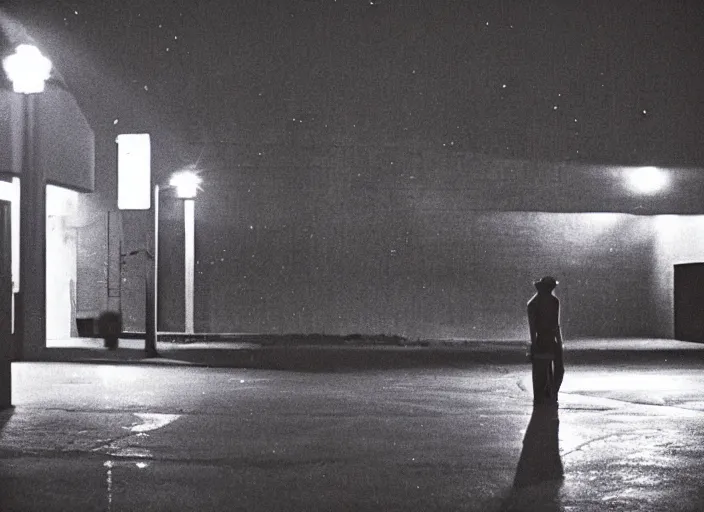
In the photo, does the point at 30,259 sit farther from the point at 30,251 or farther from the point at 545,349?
the point at 545,349

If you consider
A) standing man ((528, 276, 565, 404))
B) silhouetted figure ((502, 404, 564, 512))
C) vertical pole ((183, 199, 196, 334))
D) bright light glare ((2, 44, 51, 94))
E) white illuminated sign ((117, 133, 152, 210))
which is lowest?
silhouetted figure ((502, 404, 564, 512))

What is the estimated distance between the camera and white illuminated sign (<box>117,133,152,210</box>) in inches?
1022

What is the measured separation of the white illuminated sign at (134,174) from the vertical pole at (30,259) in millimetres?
2069

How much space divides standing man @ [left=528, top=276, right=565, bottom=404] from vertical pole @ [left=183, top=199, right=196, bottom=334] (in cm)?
1737

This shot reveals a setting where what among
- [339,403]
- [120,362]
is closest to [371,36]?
[120,362]

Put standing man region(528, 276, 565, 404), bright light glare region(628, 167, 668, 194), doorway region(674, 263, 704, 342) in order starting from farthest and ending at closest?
1. bright light glare region(628, 167, 668, 194)
2. doorway region(674, 263, 704, 342)
3. standing man region(528, 276, 565, 404)

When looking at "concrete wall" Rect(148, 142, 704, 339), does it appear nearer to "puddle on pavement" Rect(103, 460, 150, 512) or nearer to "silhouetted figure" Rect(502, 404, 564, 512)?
"silhouetted figure" Rect(502, 404, 564, 512)

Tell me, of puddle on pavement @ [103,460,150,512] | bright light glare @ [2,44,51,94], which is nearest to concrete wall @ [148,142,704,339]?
bright light glare @ [2,44,51,94]

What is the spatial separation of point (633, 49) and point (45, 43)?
18175 millimetres

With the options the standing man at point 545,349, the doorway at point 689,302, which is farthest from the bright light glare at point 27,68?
the doorway at point 689,302

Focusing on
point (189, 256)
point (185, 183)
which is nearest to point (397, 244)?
point (189, 256)

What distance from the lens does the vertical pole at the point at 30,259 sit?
24234mm

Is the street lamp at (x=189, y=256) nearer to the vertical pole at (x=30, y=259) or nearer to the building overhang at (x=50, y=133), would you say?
the building overhang at (x=50, y=133)

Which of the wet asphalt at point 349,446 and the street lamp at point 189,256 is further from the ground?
the street lamp at point 189,256
